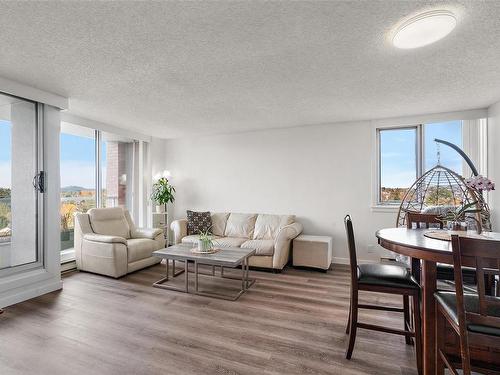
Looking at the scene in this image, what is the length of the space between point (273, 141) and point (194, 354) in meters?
3.78

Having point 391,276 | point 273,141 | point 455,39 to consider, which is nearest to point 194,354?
point 391,276

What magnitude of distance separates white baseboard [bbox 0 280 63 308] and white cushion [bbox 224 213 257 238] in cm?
261

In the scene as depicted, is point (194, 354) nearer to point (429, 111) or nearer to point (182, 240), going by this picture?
point (182, 240)

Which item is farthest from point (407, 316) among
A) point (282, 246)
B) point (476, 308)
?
point (282, 246)

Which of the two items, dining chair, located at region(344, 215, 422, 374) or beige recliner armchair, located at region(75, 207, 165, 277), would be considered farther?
beige recliner armchair, located at region(75, 207, 165, 277)

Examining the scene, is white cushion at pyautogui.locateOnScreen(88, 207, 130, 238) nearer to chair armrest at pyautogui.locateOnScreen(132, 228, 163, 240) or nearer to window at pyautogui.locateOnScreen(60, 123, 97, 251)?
chair armrest at pyautogui.locateOnScreen(132, 228, 163, 240)

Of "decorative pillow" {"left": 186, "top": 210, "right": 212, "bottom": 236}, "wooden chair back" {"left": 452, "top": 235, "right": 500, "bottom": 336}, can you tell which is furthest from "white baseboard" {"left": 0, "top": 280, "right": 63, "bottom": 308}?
"wooden chair back" {"left": 452, "top": 235, "right": 500, "bottom": 336}

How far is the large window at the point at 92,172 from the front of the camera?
173 inches

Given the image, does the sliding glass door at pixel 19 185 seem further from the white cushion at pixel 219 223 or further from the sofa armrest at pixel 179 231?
→ the white cushion at pixel 219 223

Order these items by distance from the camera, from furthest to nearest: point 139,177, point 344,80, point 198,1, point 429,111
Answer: point 139,177
point 429,111
point 344,80
point 198,1

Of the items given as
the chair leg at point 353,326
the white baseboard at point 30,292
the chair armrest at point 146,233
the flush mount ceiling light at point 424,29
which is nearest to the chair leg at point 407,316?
the chair leg at point 353,326

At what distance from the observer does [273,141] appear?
4977 mm

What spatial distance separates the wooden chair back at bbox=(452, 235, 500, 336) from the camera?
3.93 feet

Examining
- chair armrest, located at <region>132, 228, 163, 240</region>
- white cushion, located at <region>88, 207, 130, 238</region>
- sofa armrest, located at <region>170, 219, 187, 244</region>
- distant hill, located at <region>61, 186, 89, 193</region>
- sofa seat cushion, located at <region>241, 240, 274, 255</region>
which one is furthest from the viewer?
sofa armrest, located at <region>170, 219, 187, 244</region>
